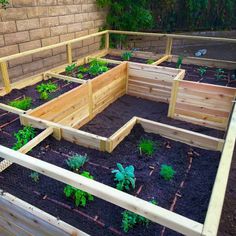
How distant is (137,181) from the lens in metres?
2.27

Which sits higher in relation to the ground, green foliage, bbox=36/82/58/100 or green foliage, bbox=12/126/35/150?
green foliage, bbox=36/82/58/100

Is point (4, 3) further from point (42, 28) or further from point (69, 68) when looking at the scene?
point (69, 68)

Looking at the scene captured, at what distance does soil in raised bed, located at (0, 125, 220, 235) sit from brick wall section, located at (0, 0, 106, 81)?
2.62 meters

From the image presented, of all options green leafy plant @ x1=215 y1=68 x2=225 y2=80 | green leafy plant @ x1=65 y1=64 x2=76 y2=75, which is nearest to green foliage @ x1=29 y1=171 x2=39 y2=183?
green leafy plant @ x1=65 y1=64 x2=76 y2=75

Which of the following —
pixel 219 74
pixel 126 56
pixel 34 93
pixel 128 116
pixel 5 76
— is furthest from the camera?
pixel 126 56

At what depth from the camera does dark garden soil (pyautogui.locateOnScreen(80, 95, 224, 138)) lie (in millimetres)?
3939

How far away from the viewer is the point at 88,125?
410 cm

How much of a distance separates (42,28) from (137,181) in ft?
12.9

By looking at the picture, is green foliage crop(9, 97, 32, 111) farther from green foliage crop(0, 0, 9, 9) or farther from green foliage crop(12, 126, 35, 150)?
green foliage crop(0, 0, 9, 9)

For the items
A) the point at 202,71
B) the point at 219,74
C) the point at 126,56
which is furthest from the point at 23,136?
the point at 219,74

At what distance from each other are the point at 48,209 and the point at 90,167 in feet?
1.99

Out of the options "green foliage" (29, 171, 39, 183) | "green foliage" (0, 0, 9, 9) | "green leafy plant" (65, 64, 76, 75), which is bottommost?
"green foliage" (29, 171, 39, 183)

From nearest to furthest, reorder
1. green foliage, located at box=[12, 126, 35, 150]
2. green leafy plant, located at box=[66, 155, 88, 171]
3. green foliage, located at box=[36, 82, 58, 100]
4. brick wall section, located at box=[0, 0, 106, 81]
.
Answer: green leafy plant, located at box=[66, 155, 88, 171], green foliage, located at box=[12, 126, 35, 150], green foliage, located at box=[36, 82, 58, 100], brick wall section, located at box=[0, 0, 106, 81]

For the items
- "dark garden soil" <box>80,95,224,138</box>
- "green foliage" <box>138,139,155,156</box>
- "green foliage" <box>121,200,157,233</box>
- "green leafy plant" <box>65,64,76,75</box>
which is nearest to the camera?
"green foliage" <box>121,200,157,233</box>
